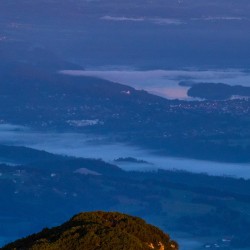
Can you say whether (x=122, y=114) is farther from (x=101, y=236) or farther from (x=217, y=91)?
(x=101, y=236)

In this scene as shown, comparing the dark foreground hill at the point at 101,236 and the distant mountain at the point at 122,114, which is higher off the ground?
the distant mountain at the point at 122,114

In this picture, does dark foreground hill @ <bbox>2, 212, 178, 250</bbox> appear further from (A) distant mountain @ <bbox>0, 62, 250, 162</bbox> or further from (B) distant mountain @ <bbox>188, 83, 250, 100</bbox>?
(B) distant mountain @ <bbox>188, 83, 250, 100</bbox>

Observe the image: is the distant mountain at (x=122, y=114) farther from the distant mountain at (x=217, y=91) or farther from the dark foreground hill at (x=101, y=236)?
the dark foreground hill at (x=101, y=236)

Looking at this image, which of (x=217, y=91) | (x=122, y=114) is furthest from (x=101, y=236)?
(x=217, y=91)

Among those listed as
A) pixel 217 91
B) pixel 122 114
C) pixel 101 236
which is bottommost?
pixel 101 236

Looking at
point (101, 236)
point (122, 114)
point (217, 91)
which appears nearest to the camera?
point (101, 236)

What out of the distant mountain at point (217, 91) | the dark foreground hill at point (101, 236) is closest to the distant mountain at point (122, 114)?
the distant mountain at point (217, 91)

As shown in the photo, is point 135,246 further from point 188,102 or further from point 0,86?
point 0,86

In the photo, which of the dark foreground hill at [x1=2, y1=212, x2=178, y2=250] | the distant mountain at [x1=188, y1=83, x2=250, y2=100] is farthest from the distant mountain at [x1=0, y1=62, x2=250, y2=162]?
the dark foreground hill at [x1=2, y1=212, x2=178, y2=250]
